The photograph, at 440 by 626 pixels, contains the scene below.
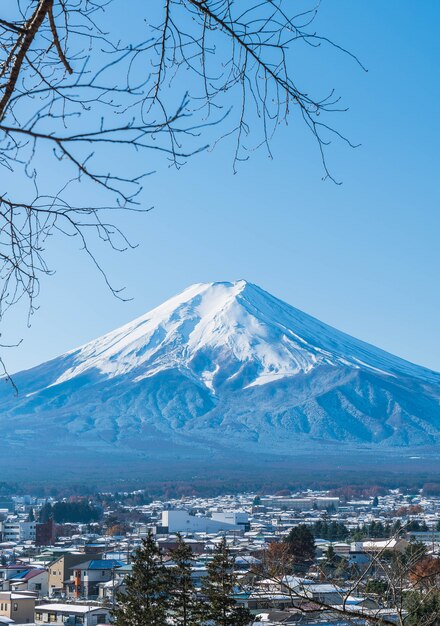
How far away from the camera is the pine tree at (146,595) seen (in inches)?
474

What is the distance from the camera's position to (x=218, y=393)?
117125 mm

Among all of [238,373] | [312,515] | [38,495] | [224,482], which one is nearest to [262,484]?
[224,482]

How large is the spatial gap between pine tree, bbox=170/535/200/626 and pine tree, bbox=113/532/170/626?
10 cm

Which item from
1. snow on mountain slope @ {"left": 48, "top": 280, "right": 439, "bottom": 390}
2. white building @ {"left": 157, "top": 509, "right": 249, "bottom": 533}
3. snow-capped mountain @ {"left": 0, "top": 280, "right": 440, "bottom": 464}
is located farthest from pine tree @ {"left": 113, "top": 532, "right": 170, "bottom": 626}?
snow on mountain slope @ {"left": 48, "top": 280, "right": 439, "bottom": 390}

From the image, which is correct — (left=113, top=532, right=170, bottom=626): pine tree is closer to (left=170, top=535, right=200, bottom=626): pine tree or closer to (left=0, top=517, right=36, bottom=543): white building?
(left=170, top=535, right=200, bottom=626): pine tree

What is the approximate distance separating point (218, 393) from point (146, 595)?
104452 millimetres

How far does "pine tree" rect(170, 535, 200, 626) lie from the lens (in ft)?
39.2

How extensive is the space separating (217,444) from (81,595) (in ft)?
267

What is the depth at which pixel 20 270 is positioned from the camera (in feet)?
7.85

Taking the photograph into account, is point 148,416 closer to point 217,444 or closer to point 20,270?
point 217,444

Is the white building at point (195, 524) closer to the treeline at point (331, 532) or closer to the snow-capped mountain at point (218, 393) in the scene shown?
the treeline at point (331, 532)

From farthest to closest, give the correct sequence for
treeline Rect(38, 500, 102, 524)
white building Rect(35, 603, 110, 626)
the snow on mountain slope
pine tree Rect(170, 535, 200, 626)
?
the snow on mountain slope → treeline Rect(38, 500, 102, 524) → white building Rect(35, 603, 110, 626) → pine tree Rect(170, 535, 200, 626)

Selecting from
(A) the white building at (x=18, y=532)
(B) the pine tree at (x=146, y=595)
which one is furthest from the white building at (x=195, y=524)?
(B) the pine tree at (x=146, y=595)

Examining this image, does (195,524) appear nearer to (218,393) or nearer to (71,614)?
(71,614)
